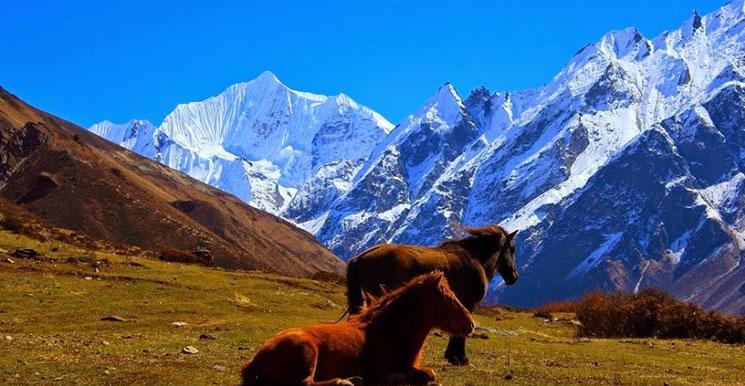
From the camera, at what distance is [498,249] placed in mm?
23375

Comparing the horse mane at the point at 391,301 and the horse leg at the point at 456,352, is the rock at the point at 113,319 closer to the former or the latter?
the horse leg at the point at 456,352

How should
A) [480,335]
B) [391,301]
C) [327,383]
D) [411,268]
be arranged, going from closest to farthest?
[327,383], [391,301], [411,268], [480,335]

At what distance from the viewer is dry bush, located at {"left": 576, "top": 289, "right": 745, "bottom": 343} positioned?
128 ft

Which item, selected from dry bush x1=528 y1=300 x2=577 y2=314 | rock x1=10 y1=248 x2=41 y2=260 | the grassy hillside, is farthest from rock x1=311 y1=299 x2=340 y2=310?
dry bush x1=528 y1=300 x2=577 y2=314

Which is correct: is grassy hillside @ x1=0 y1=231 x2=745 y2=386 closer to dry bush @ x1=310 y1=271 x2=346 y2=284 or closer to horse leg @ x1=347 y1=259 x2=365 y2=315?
horse leg @ x1=347 y1=259 x2=365 y2=315

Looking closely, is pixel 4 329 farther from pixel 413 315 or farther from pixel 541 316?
pixel 541 316

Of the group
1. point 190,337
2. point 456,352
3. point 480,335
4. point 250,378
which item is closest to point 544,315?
point 480,335

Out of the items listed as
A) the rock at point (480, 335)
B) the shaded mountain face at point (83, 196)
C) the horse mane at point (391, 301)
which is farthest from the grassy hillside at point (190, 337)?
the shaded mountain face at point (83, 196)

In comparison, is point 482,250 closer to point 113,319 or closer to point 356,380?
point 356,380

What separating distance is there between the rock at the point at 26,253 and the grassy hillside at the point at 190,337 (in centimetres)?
57

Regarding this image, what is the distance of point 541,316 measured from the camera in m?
55.1

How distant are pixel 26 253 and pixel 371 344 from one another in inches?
1388

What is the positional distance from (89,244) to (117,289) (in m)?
26.2

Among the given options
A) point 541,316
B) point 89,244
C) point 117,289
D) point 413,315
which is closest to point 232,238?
point 89,244
